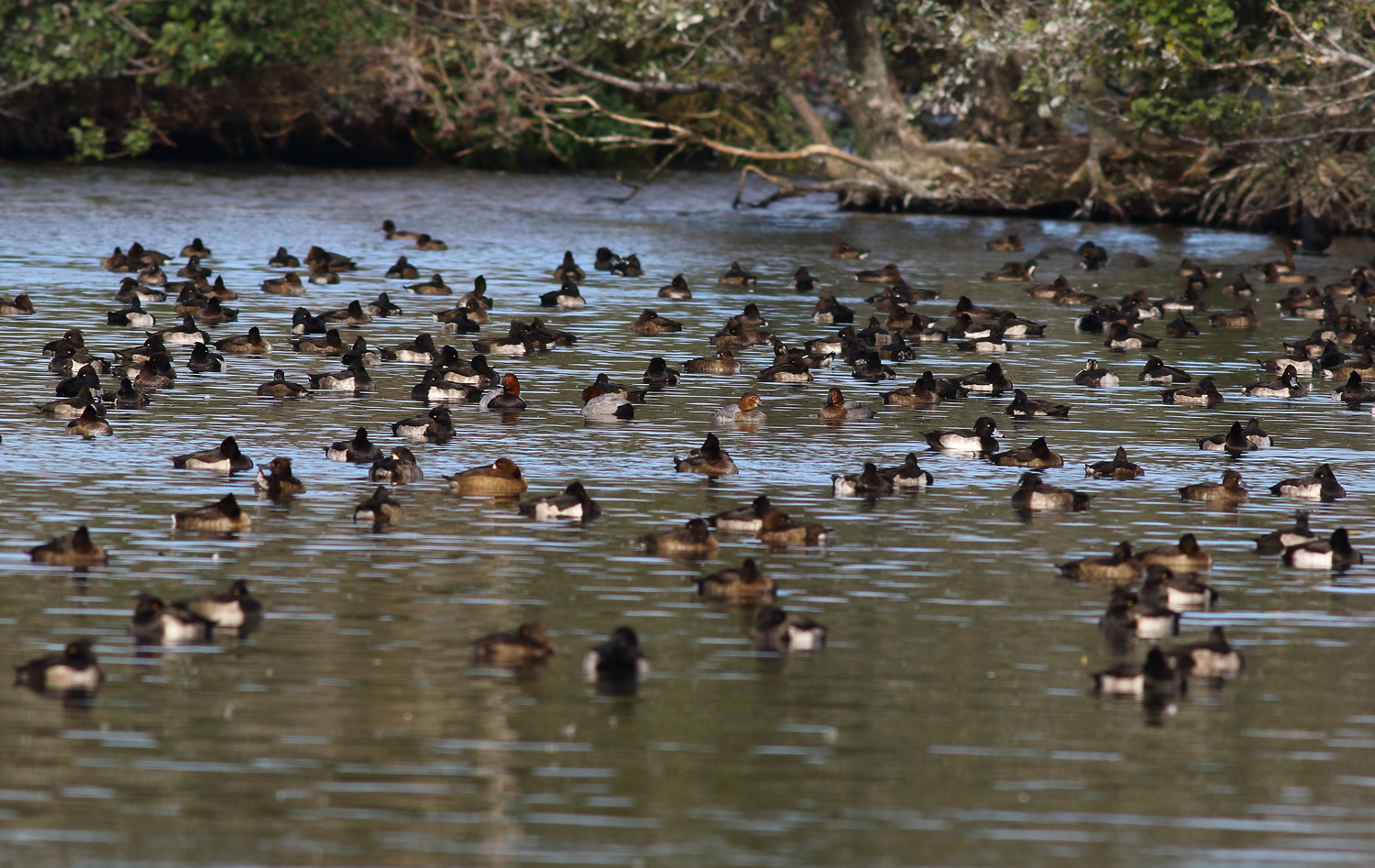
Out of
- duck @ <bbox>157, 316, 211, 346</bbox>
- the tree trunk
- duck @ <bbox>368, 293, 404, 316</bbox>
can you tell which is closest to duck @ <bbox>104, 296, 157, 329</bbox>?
duck @ <bbox>157, 316, 211, 346</bbox>

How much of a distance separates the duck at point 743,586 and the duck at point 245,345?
16578 millimetres

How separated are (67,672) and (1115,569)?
30.0ft

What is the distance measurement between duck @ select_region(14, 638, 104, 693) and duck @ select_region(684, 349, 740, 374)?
17.9 m

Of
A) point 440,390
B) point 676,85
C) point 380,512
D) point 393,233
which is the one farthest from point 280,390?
point 676,85

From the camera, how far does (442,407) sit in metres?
24.5

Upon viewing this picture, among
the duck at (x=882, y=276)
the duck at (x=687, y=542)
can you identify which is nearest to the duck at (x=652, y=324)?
the duck at (x=882, y=276)

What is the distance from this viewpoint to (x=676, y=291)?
131ft

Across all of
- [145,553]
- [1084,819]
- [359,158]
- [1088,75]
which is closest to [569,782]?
[1084,819]

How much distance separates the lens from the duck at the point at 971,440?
24078mm

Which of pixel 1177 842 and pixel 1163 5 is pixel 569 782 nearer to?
pixel 1177 842

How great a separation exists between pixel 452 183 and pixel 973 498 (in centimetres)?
4719

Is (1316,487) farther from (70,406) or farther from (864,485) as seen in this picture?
(70,406)

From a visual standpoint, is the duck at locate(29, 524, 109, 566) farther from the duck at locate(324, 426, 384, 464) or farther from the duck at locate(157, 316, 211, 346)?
the duck at locate(157, 316, 211, 346)

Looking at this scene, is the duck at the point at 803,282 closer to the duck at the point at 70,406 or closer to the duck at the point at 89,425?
the duck at the point at 70,406
